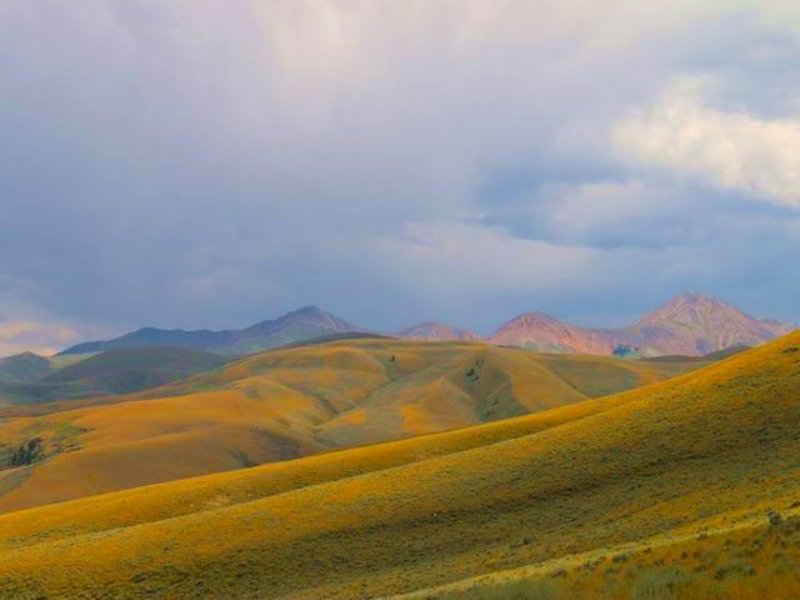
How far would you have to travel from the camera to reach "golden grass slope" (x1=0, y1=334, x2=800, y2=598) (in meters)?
42.7

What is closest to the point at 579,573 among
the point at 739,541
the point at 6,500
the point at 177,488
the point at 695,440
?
the point at 739,541

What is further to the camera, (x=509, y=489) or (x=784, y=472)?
(x=509, y=489)

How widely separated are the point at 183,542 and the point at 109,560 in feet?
18.7

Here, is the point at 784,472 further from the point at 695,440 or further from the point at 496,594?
the point at 496,594

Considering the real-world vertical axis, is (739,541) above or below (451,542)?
above

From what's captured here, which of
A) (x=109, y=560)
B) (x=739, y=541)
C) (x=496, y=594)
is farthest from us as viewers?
(x=109, y=560)

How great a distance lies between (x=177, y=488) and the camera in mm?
91562

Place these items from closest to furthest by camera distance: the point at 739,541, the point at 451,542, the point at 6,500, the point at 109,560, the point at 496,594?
the point at 739,541 → the point at 496,594 → the point at 451,542 → the point at 109,560 → the point at 6,500

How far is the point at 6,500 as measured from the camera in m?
137

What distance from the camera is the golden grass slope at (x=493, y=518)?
4266 cm

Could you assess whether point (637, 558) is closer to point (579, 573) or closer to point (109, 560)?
point (579, 573)

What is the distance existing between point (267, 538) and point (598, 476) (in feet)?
86.7

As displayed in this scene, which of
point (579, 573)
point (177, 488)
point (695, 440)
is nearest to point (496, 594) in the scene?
point (579, 573)

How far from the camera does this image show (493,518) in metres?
57.6
